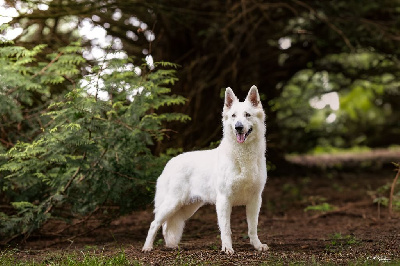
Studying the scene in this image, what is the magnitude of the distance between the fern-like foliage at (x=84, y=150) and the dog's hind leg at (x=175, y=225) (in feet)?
3.30

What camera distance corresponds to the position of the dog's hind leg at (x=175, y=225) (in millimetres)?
6566

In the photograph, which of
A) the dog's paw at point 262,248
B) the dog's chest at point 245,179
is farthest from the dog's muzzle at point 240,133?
the dog's paw at point 262,248

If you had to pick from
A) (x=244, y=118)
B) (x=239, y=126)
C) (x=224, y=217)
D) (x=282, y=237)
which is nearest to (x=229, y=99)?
(x=244, y=118)

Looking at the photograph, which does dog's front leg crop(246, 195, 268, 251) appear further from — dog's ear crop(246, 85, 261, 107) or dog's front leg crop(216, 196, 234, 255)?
dog's ear crop(246, 85, 261, 107)

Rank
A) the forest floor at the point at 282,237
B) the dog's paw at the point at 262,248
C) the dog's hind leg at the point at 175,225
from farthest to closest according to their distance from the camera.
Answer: the dog's hind leg at the point at 175,225, the dog's paw at the point at 262,248, the forest floor at the point at 282,237

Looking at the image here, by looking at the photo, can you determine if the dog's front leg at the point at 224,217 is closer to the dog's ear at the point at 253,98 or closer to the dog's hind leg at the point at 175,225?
the dog's hind leg at the point at 175,225

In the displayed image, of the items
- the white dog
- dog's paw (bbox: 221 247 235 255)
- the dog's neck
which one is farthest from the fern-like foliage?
dog's paw (bbox: 221 247 235 255)

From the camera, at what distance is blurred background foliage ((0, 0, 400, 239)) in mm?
7086

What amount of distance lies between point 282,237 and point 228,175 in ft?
7.23

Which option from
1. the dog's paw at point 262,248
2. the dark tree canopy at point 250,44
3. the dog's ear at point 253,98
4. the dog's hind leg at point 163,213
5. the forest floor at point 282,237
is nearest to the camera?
the forest floor at point 282,237

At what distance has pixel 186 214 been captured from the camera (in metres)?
6.64

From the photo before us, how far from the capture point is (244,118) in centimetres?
565

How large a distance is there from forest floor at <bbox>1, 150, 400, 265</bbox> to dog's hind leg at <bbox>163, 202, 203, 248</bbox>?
0.46 ft

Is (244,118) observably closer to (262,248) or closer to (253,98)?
(253,98)
